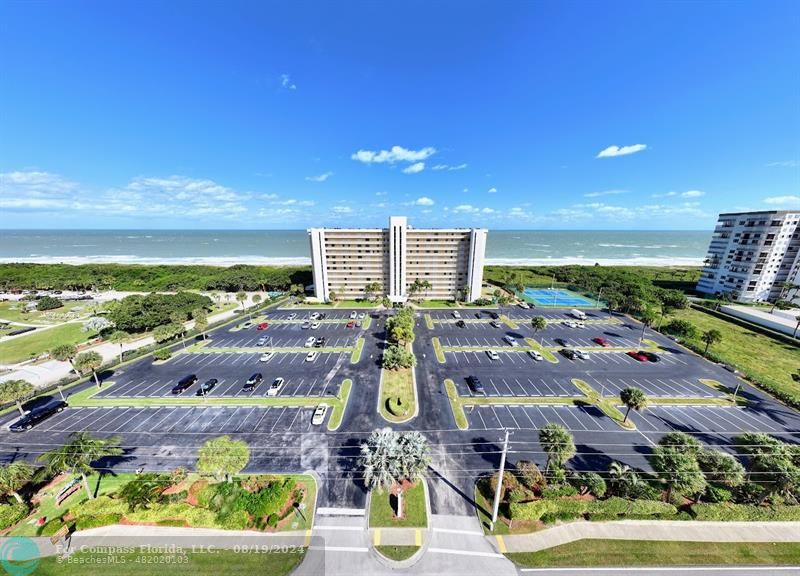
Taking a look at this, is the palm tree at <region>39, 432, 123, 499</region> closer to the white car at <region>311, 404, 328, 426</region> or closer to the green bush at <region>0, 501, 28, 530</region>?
the green bush at <region>0, 501, 28, 530</region>

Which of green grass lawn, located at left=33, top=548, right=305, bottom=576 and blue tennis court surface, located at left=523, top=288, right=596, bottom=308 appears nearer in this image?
green grass lawn, located at left=33, top=548, right=305, bottom=576

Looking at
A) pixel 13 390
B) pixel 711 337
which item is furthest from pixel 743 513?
pixel 13 390

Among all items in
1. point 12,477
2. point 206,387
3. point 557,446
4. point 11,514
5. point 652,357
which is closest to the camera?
point 11,514

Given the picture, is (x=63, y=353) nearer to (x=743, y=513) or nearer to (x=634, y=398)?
(x=634, y=398)

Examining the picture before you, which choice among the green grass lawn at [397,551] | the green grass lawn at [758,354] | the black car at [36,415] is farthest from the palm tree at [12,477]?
the green grass lawn at [758,354]

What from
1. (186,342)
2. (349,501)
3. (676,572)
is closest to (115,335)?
(186,342)

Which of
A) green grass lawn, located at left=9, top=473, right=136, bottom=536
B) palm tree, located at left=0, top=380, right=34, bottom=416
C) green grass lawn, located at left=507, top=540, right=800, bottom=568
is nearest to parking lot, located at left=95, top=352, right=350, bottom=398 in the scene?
palm tree, located at left=0, top=380, right=34, bottom=416
